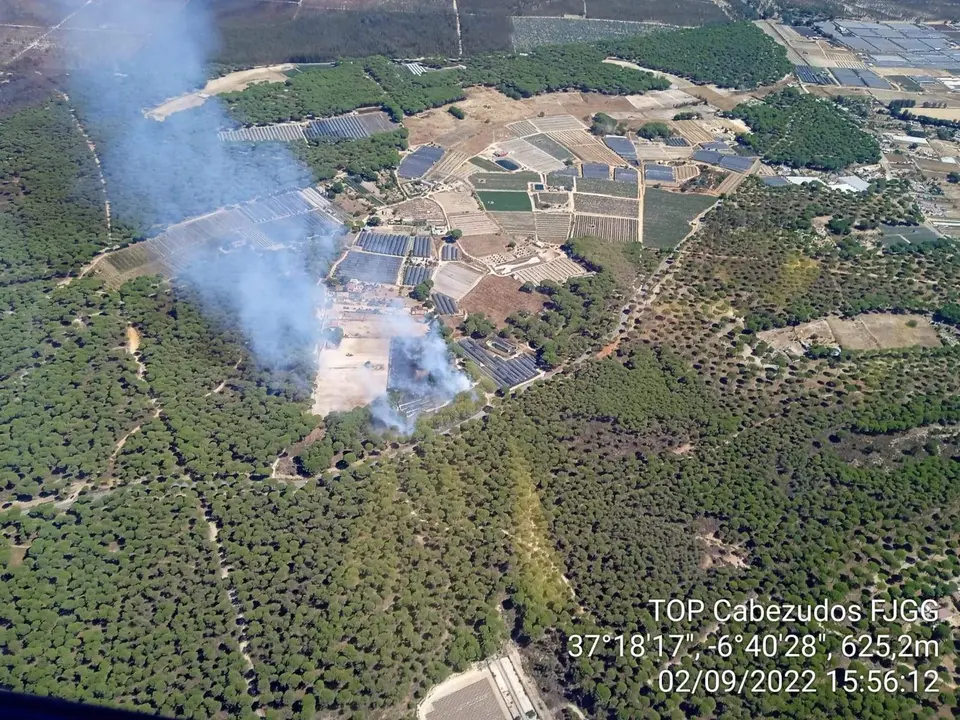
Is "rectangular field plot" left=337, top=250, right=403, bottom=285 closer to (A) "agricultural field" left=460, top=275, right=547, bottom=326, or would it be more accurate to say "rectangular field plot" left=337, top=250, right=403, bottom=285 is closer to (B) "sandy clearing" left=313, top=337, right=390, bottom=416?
(A) "agricultural field" left=460, top=275, right=547, bottom=326

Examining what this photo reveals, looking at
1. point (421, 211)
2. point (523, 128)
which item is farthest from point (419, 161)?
point (523, 128)

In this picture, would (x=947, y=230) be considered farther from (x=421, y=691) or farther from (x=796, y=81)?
(x=421, y=691)

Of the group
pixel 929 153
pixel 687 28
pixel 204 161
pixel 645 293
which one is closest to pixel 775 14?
pixel 687 28

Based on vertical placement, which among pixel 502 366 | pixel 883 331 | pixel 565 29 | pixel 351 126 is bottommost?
pixel 883 331

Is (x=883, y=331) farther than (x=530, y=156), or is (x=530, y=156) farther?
(x=530, y=156)

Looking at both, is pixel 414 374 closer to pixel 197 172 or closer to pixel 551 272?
pixel 551 272

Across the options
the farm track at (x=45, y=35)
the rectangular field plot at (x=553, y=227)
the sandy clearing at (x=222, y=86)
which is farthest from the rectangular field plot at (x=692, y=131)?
the farm track at (x=45, y=35)
